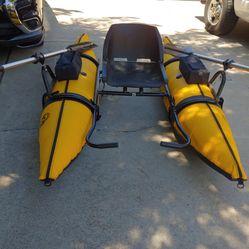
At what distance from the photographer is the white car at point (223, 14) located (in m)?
5.75

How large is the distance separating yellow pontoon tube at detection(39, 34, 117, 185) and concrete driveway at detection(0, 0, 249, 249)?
34 centimetres

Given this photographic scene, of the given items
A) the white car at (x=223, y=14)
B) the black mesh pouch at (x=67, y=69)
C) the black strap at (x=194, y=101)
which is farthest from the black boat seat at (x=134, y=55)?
the white car at (x=223, y=14)

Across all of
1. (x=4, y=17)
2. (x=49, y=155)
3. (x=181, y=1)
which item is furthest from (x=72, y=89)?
(x=181, y=1)

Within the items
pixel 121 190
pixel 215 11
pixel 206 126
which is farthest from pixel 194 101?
pixel 215 11

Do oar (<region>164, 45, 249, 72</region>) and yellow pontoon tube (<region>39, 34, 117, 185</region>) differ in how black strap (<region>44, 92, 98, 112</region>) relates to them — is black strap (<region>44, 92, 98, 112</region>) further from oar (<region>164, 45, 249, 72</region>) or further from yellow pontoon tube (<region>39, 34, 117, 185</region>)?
oar (<region>164, 45, 249, 72</region>)

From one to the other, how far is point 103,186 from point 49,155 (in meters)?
0.57

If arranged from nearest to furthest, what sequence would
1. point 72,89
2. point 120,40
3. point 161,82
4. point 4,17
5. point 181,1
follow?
point 72,89 → point 161,82 → point 120,40 → point 4,17 → point 181,1

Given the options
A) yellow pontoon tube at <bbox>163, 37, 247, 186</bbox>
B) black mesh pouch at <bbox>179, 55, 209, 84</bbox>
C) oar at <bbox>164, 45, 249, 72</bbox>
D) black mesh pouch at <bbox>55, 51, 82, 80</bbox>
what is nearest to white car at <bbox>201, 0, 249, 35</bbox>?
oar at <bbox>164, 45, 249, 72</bbox>

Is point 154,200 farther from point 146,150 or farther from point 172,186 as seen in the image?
point 146,150

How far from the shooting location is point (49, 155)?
2.54 m

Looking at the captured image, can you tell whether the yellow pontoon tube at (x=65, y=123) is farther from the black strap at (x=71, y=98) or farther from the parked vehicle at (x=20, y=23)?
the parked vehicle at (x=20, y=23)

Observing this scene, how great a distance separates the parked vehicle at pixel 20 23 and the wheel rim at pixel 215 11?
3.55m

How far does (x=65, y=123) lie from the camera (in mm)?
2822

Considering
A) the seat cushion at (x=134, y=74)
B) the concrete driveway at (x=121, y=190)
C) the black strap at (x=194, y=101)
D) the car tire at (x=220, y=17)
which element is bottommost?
the concrete driveway at (x=121, y=190)
